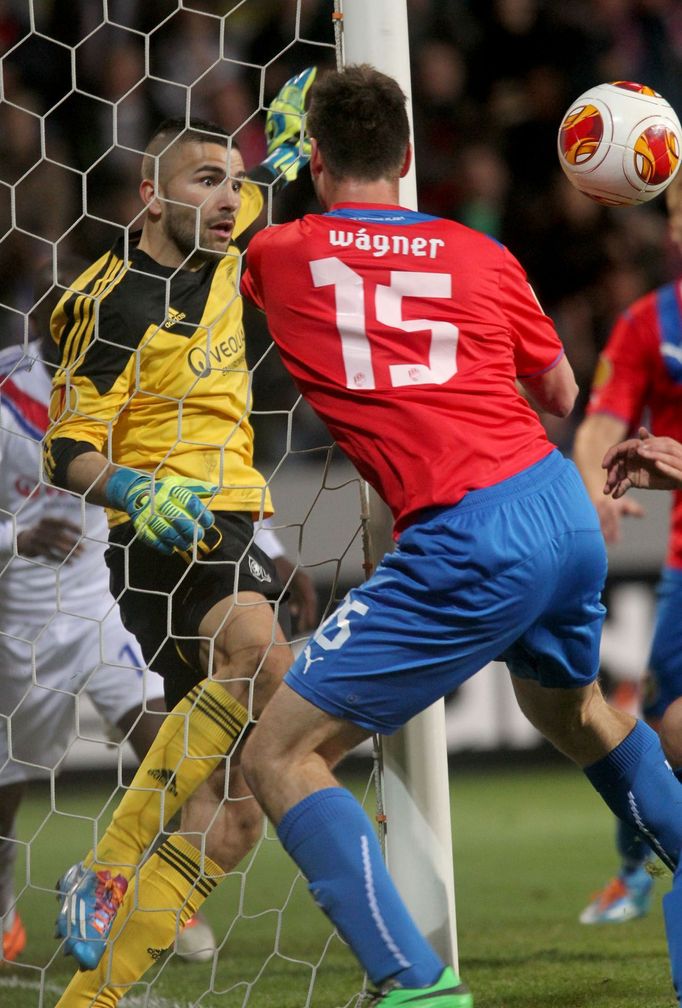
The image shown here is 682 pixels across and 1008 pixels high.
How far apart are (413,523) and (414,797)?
2.41 ft

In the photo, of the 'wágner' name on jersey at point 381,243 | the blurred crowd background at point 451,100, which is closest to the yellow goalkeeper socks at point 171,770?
the 'wágner' name on jersey at point 381,243

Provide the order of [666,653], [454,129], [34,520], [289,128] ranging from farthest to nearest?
[454,129], [34,520], [666,653], [289,128]

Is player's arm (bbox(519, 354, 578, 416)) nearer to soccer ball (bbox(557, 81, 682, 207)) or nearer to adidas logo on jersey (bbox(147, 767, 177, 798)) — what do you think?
soccer ball (bbox(557, 81, 682, 207))

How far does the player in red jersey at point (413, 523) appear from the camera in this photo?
7.80 feet

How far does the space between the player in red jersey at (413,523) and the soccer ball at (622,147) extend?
55cm

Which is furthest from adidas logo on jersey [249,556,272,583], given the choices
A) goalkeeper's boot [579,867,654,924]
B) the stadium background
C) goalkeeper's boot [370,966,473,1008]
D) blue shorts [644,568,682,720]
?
the stadium background

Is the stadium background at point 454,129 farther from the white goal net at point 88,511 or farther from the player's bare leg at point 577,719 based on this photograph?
the player's bare leg at point 577,719

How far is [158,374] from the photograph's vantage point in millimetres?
3369

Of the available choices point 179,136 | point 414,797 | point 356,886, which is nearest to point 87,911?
point 414,797

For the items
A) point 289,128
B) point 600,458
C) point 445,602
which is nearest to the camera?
point 445,602

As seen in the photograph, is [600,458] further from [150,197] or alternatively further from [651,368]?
[150,197]

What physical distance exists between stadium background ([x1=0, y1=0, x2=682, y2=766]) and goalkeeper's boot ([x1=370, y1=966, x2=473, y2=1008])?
4.10 metres

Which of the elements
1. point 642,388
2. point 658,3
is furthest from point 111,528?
point 658,3

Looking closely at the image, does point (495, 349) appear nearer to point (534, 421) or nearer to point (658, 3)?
point (534, 421)
